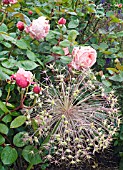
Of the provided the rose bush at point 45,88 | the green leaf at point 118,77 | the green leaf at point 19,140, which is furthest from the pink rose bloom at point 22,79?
the green leaf at point 118,77

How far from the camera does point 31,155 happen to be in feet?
5.27

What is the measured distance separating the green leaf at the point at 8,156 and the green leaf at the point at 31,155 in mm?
75

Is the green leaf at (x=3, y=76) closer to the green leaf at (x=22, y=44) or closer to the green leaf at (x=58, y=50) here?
the green leaf at (x=22, y=44)

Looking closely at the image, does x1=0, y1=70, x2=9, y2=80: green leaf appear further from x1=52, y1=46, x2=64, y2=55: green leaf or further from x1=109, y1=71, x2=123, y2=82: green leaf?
x1=109, y1=71, x2=123, y2=82: green leaf

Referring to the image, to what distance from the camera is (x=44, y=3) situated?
2064 mm

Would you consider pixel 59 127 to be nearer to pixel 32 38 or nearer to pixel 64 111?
pixel 64 111

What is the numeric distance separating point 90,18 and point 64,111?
31.4 inches

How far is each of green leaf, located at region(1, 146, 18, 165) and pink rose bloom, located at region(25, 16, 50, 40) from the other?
547mm

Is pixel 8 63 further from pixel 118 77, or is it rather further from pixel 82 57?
pixel 118 77

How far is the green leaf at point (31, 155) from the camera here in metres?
1.60

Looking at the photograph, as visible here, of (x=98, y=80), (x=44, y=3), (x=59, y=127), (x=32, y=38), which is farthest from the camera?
(x=44, y=3)

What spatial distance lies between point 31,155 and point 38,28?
1.94 ft

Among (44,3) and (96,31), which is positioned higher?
(44,3)

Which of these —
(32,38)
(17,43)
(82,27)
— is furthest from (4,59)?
(82,27)
